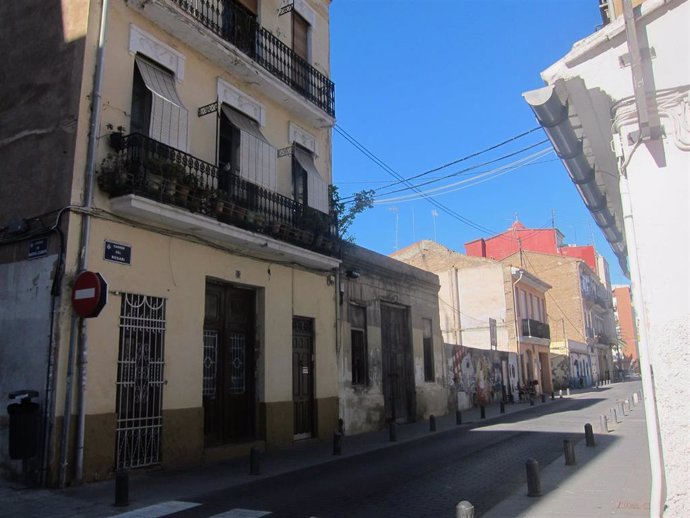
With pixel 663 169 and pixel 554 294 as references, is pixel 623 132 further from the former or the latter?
pixel 554 294

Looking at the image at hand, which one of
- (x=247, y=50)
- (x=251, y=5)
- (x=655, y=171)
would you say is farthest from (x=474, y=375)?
(x=655, y=171)

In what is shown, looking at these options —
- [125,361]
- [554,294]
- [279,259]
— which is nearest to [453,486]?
[125,361]

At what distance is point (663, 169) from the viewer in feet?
15.5

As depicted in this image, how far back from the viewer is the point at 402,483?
872 cm

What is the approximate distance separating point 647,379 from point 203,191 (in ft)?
27.3

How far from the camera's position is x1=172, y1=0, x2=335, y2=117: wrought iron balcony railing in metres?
12.0

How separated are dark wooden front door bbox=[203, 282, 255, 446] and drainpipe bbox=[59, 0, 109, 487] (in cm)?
310

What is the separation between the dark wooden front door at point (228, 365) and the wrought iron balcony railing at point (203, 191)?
1636mm

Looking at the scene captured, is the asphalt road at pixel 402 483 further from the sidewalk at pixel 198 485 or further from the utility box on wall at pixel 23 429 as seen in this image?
the utility box on wall at pixel 23 429

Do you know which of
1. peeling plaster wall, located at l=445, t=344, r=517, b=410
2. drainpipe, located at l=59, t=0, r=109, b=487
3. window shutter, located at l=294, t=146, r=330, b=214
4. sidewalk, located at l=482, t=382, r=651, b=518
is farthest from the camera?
peeling plaster wall, located at l=445, t=344, r=517, b=410

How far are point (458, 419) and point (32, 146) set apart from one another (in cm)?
1410

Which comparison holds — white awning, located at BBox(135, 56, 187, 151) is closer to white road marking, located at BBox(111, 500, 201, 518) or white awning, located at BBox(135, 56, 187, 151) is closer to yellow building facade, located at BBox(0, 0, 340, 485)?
yellow building facade, located at BBox(0, 0, 340, 485)

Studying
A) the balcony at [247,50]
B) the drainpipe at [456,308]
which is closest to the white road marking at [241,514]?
the balcony at [247,50]

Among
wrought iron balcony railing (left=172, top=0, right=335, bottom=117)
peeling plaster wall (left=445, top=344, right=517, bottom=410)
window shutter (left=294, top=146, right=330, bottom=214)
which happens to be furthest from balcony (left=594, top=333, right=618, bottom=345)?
wrought iron balcony railing (left=172, top=0, right=335, bottom=117)
